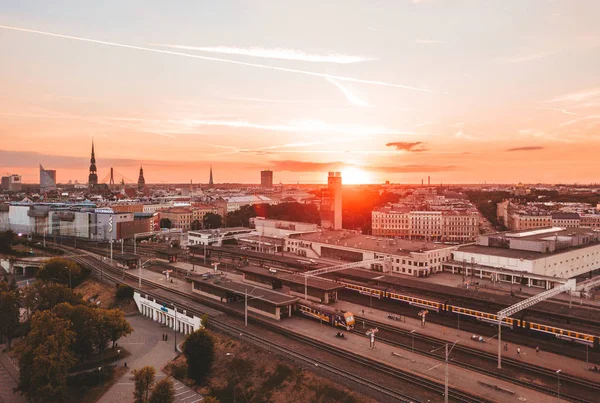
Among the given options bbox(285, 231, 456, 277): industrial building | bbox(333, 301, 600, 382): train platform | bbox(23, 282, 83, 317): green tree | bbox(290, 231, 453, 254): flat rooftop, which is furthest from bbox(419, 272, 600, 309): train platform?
bbox(23, 282, 83, 317): green tree

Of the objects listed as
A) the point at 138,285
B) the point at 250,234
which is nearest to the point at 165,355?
the point at 138,285

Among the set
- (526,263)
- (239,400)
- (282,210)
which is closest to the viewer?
(239,400)

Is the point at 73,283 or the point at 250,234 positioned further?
the point at 250,234

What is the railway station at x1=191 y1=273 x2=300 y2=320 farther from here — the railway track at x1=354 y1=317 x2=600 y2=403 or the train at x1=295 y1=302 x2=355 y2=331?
the railway track at x1=354 y1=317 x2=600 y2=403

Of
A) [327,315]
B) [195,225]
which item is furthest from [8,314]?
[195,225]

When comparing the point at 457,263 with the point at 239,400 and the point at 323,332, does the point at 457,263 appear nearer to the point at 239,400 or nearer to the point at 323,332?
the point at 323,332

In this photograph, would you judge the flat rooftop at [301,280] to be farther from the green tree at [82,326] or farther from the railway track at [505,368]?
the green tree at [82,326]

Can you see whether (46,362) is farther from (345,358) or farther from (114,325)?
(345,358)

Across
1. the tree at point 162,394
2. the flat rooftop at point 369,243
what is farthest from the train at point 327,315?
the flat rooftop at point 369,243
